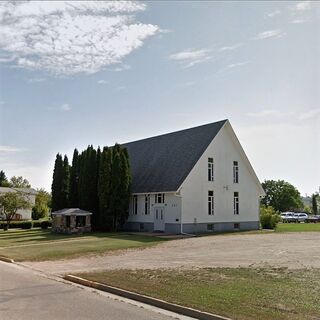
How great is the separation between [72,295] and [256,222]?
31.4 metres

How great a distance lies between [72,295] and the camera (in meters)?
11.2

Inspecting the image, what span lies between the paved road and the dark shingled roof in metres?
22.2

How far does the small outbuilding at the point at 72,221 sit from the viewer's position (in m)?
36.3

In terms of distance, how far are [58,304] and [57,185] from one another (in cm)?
3549

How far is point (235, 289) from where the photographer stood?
10891mm

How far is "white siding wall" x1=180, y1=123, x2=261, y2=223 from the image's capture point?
3522 centimetres

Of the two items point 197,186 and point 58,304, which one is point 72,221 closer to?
point 197,186

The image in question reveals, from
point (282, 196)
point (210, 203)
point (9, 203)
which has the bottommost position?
point (210, 203)

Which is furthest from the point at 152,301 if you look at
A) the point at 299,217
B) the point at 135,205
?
the point at 299,217

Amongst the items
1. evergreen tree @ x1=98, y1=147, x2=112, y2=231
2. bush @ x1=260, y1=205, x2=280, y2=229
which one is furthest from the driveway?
bush @ x1=260, y1=205, x2=280, y2=229

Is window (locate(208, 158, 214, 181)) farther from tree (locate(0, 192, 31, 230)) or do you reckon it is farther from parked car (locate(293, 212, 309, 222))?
parked car (locate(293, 212, 309, 222))

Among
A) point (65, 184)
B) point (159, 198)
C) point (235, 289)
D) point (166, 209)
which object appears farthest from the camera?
point (65, 184)

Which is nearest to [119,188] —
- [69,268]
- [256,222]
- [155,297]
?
[256,222]

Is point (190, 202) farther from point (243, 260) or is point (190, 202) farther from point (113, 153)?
point (243, 260)
